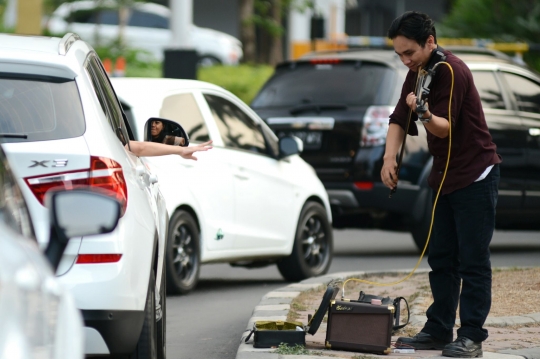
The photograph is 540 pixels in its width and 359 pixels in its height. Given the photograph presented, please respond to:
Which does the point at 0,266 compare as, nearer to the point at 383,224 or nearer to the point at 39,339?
the point at 39,339

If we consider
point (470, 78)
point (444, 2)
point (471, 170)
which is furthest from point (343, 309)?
point (444, 2)

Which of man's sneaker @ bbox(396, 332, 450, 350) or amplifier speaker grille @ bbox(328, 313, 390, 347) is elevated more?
amplifier speaker grille @ bbox(328, 313, 390, 347)

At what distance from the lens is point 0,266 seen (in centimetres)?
254

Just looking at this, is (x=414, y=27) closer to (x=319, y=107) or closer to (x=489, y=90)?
(x=319, y=107)

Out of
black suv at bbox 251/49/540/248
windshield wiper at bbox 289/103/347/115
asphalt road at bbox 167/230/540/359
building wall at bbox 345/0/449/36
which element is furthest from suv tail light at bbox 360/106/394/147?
building wall at bbox 345/0/449/36

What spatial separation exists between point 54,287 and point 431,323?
147 inches

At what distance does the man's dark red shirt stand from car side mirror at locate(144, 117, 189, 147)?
136 cm

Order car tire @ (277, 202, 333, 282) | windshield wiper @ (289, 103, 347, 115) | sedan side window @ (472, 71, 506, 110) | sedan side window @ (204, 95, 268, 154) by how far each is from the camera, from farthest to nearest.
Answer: sedan side window @ (472, 71, 506, 110) < windshield wiper @ (289, 103, 347, 115) < car tire @ (277, 202, 333, 282) < sedan side window @ (204, 95, 268, 154)

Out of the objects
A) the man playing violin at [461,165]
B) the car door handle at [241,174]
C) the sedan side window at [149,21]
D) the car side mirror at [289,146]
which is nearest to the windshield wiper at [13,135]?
the man playing violin at [461,165]

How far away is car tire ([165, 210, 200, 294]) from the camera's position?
8.44 metres

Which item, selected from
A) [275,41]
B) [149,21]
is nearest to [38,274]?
[275,41]

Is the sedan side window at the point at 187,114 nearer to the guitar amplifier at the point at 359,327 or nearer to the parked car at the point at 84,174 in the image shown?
the guitar amplifier at the point at 359,327

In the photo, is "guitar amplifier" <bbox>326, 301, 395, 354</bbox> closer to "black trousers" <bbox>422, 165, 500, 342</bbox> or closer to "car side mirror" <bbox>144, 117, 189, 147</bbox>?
"black trousers" <bbox>422, 165, 500, 342</bbox>

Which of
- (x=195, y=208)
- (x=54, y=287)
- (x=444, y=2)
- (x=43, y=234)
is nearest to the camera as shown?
(x=54, y=287)
